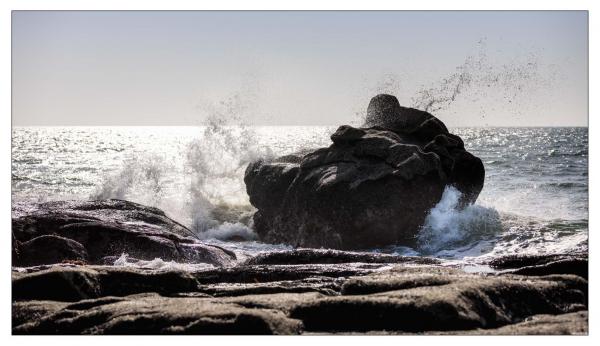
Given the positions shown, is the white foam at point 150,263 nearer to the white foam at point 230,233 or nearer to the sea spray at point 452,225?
the sea spray at point 452,225

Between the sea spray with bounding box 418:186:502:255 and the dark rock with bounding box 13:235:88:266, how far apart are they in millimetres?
6970

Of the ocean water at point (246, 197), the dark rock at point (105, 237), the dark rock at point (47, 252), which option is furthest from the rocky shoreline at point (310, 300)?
the ocean water at point (246, 197)

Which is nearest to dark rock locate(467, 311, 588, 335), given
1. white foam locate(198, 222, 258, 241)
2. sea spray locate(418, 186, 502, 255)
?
sea spray locate(418, 186, 502, 255)

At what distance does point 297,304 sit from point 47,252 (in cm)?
547

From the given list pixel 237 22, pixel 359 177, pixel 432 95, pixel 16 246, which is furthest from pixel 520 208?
pixel 16 246

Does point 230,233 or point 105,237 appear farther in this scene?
point 230,233

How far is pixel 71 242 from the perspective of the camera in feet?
35.9

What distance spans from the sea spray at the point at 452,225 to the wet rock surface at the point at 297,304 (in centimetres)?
721

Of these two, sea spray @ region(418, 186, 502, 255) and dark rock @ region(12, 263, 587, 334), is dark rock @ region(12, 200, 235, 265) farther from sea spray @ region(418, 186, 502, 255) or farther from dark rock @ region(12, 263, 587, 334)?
sea spray @ region(418, 186, 502, 255)

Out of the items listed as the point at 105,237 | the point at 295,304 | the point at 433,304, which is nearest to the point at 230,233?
the point at 105,237

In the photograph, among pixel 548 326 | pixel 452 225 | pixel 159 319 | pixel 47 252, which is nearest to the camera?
pixel 548 326

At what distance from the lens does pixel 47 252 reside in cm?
1046

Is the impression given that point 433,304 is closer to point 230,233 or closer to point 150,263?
point 150,263

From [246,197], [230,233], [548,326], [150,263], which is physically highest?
[246,197]
